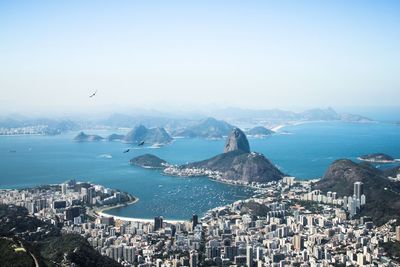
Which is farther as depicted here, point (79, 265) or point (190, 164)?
point (190, 164)

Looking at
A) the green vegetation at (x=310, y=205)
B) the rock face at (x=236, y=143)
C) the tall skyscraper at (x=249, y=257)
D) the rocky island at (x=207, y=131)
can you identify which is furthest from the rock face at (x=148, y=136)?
the tall skyscraper at (x=249, y=257)

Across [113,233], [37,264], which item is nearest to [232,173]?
[113,233]

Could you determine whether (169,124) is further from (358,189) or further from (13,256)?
(13,256)

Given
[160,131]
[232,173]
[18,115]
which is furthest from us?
[18,115]

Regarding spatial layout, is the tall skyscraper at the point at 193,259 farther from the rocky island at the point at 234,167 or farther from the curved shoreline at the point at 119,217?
the rocky island at the point at 234,167

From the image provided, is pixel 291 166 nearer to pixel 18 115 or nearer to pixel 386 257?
pixel 386 257
